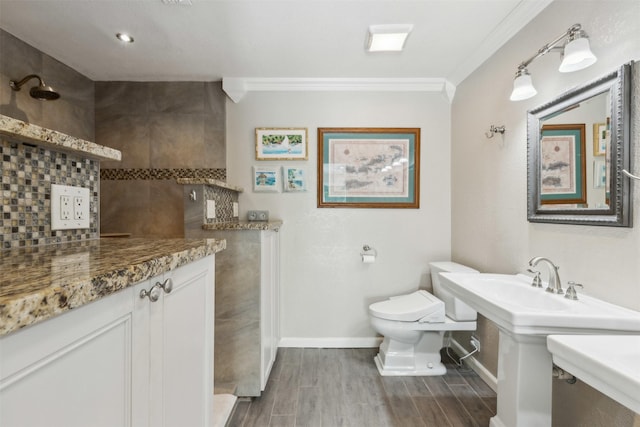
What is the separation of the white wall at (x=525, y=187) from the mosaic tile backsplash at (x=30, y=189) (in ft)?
7.04

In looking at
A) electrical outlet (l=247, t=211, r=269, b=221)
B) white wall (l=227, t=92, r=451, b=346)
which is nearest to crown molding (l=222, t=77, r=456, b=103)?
white wall (l=227, t=92, r=451, b=346)

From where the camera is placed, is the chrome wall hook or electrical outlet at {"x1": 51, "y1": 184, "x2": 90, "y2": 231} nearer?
electrical outlet at {"x1": 51, "y1": 184, "x2": 90, "y2": 231}

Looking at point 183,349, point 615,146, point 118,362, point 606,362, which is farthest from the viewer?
point 615,146

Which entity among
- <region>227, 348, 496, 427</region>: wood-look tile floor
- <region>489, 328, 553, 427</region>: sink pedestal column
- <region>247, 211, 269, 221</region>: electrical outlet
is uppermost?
<region>247, 211, 269, 221</region>: electrical outlet

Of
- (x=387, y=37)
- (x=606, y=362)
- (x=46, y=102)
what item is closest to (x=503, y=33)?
(x=387, y=37)

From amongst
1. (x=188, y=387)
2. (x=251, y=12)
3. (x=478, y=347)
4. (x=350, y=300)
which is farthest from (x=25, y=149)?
(x=478, y=347)

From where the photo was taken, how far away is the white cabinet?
1.39ft

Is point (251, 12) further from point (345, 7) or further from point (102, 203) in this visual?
point (102, 203)

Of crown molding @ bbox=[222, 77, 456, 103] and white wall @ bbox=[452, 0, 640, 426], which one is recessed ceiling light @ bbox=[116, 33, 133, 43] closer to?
crown molding @ bbox=[222, 77, 456, 103]

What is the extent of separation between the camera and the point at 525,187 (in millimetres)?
1711

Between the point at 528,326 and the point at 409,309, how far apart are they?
104cm

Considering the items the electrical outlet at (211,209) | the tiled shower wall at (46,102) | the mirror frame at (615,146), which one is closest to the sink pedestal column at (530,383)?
the mirror frame at (615,146)

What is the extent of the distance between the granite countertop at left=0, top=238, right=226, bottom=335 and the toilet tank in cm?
187

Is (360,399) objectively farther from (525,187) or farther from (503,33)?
(503,33)
